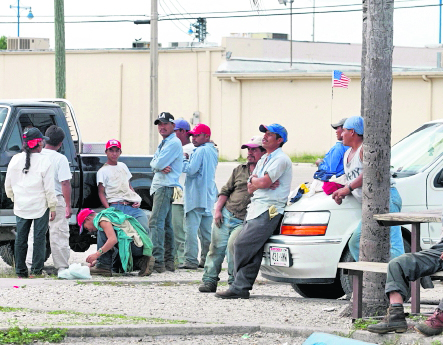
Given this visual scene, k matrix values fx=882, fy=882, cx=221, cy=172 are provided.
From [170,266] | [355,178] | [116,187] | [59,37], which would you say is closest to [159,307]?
[355,178]

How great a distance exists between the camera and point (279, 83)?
40.6 meters

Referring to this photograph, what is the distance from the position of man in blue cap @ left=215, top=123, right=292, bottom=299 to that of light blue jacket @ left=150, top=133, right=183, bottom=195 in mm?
2372

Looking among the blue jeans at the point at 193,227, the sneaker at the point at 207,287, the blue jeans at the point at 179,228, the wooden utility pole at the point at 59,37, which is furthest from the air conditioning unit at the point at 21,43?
the sneaker at the point at 207,287

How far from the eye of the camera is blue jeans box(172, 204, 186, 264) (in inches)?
475

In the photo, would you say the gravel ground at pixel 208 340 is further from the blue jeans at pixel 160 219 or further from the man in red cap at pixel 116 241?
the blue jeans at pixel 160 219

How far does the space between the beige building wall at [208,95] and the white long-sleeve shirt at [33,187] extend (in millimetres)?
28975

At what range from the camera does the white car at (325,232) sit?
27.8 feet

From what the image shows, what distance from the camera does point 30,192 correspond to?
1027cm

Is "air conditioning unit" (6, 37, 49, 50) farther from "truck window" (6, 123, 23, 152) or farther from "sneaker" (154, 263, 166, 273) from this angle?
"sneaker" (154, 263, 166, 273)

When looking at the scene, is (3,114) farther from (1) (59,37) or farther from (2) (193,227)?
(1) (59,37)

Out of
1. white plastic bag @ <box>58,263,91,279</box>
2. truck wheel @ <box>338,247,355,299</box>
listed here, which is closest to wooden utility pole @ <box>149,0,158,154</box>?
white plastic bag @ <box>58,263,91,279</box>

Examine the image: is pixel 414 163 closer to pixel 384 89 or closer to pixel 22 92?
pixel 384 89

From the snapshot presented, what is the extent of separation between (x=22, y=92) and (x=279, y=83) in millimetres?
13972

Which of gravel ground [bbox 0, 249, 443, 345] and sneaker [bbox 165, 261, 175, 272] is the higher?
gravel ground [bbox 0, 249, 443, 345]
